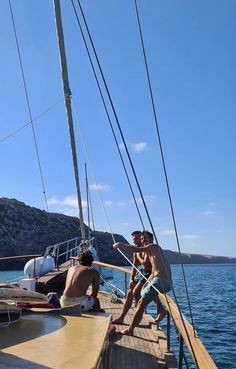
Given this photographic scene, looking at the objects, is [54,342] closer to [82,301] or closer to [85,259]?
[82,301]

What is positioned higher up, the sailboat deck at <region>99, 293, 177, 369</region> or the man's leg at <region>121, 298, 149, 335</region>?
the man's leg at <region>121, 298, 149, 335</region>

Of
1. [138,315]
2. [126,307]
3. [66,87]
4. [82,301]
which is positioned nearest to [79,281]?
[82,301]

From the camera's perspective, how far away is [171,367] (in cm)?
491

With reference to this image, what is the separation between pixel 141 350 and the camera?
5543 mm

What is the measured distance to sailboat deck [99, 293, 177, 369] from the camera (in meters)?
4.98

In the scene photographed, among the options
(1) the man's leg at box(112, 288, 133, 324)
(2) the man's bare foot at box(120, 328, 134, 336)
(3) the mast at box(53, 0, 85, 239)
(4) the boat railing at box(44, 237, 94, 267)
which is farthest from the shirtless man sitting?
(4) the boat railing at box(44, 237, 94, 267)

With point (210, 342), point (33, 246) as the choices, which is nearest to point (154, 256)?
point (210, 342)

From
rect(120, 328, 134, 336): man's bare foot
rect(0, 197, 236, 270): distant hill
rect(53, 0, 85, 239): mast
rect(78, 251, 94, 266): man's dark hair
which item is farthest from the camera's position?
rect(0, 197, 236, 270): distant hill

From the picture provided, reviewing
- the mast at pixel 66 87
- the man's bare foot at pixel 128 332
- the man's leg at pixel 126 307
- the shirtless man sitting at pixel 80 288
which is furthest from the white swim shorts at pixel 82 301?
the mast at pixel 66 87

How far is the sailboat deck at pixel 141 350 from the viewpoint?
196 inches

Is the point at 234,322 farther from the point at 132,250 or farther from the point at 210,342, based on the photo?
the point at 132,250

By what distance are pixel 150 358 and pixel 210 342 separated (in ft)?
22.7

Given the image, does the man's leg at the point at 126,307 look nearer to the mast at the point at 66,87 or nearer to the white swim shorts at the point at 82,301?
the white swim shorts at the point at 82,301

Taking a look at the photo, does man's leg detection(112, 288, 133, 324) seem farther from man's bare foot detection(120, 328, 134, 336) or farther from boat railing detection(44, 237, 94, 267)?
boat railing detection(44, 237, 94, 267)
